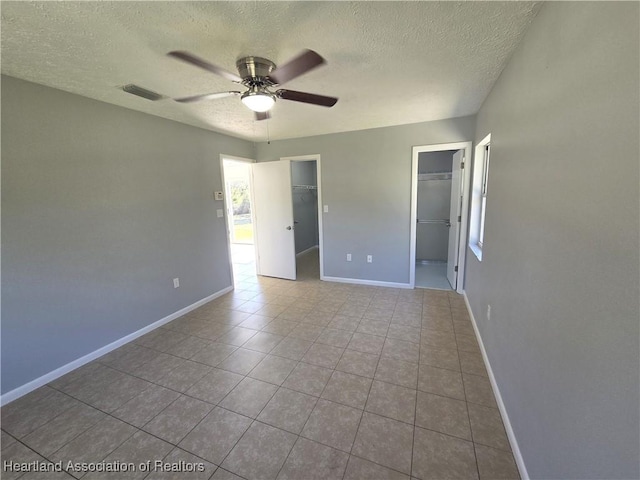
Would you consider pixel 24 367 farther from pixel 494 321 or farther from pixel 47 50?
pixel 494 321

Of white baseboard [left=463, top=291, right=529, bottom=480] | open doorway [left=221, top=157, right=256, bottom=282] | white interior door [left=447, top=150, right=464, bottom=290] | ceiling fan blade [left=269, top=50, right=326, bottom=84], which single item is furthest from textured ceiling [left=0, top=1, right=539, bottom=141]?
open doorway [left=221, top=157, right=256, bottom=282]

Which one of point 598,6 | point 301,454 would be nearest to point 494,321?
point 301,454

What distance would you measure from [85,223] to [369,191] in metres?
3.24

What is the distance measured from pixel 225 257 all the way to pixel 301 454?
2.92 m

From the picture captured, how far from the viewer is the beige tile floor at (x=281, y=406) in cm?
141

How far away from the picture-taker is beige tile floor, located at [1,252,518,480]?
55.3 inches

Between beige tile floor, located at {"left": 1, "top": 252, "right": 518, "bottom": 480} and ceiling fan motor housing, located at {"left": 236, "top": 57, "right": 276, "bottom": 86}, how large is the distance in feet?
7.17

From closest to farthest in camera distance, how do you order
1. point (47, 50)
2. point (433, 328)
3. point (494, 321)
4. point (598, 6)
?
point (598, 6)
point (47, 50)
point (494, 321)
point (433, 328)

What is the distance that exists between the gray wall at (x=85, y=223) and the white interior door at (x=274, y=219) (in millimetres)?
1147

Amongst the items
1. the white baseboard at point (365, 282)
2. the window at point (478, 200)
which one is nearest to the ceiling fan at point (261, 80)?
the window at point (478, 200)

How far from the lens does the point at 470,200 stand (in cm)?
325

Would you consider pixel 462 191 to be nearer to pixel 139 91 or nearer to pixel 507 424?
pixel 507 424

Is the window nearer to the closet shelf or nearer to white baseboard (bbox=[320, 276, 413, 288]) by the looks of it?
white baseboard (bbox=[320, 276, 413, 288])

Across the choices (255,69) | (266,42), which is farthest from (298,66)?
(255,69)
